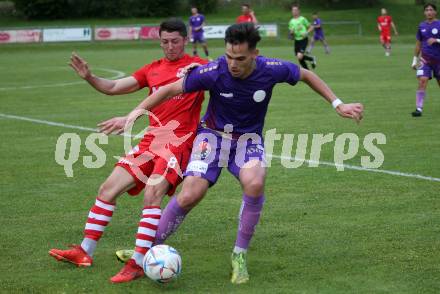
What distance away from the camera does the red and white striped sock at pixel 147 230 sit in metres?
6.45

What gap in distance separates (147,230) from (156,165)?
613 millimetres

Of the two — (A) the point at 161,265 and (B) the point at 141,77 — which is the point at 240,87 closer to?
(B) the point at 141,77

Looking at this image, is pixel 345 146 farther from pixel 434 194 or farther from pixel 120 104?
pixel 120 104

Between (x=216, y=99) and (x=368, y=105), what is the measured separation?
462 inches

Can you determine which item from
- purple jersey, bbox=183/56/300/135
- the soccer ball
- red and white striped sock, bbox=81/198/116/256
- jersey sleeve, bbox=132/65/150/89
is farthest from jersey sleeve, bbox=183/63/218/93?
the soccer ball

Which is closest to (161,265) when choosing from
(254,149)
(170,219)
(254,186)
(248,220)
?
(170,219)

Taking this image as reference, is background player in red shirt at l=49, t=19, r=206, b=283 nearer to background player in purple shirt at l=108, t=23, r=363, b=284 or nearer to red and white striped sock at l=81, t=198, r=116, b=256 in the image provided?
red and white striped sock at l=81, t=198, r=116, b=256

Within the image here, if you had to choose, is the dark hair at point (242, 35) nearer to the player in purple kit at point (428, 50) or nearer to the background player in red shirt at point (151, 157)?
the background player in red shirt at point (151, 157)

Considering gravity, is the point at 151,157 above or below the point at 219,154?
below

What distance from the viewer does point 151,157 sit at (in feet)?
22.6

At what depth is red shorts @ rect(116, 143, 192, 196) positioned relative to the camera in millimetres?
6770

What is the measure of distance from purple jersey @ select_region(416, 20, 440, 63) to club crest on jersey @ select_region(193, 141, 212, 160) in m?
11.2

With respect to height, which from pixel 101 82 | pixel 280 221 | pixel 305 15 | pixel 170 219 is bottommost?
pixel 305 15

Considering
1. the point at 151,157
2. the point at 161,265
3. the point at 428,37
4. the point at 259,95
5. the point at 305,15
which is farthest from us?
the point at 305,15
